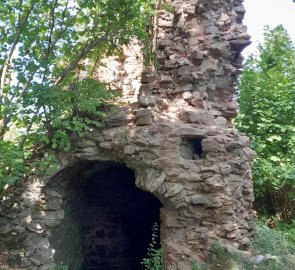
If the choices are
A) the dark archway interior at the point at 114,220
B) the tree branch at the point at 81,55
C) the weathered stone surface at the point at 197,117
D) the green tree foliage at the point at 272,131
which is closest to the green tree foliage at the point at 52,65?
the tree branch at the point at 81,55

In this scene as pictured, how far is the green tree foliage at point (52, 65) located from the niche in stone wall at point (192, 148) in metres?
1.33

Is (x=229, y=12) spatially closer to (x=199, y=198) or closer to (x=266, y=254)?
(x=199, y=198)

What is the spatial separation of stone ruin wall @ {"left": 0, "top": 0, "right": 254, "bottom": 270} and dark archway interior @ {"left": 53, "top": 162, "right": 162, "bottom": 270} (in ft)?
5.32

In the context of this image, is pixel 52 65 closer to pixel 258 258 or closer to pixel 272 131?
pixel 258 258

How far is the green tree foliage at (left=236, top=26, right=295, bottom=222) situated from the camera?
7617mm

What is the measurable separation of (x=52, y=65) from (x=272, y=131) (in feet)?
16.7

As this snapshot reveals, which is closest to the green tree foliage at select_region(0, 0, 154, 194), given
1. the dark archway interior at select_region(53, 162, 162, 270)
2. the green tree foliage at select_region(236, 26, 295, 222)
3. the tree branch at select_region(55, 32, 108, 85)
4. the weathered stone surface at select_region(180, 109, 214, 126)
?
the tree branch at select_region(55, 32, 108, 85)

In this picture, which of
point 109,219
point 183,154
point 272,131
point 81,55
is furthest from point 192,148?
point 272,131

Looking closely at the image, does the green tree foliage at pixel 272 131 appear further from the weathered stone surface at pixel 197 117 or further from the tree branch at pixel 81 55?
the tree branch at pixel 81 55

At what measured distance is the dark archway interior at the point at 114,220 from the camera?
735cm

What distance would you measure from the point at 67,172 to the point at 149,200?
2763 mm

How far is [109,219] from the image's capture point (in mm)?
7785

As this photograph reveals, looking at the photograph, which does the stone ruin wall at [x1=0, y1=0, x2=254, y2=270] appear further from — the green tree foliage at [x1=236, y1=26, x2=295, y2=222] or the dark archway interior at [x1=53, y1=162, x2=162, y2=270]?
the green tree foliage at [x1=236, y1=26, x2=295, y2=222]

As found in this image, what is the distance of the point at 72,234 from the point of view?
6.40 meters
